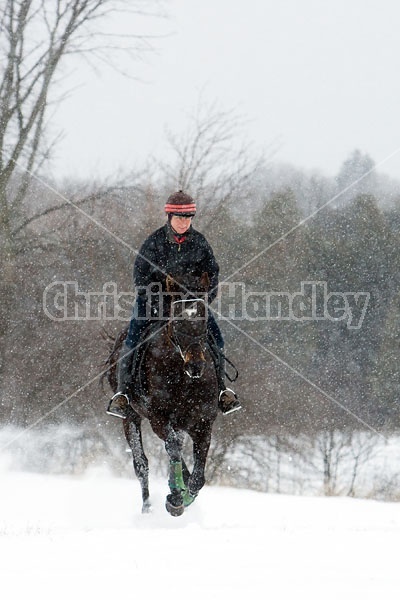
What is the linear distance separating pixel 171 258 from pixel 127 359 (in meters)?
1.26

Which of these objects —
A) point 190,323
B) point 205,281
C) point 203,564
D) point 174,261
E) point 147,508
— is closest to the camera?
point 203,564

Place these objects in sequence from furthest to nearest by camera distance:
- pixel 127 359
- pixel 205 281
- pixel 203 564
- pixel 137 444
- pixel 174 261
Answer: pixel 137 444
pixel 127 359
pixel 174 261
pixel 205 281
pixel 203 564

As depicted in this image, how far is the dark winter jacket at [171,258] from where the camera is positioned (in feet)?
26.3

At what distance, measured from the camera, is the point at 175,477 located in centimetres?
776

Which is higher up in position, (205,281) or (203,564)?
(205,281)

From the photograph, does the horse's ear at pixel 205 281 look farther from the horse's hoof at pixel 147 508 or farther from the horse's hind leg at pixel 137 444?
the horse's hoof at pixel 147 508

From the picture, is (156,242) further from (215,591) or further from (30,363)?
(30,363)

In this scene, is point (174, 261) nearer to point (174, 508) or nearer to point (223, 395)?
point (223, 395)

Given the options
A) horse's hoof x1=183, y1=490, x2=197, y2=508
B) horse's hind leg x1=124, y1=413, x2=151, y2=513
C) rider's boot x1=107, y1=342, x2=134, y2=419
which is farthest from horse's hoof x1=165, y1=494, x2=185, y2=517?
horse's hind leg x1=124, y1=413, x2=151, y2=513

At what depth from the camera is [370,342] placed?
32.4 m

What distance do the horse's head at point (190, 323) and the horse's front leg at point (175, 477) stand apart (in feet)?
3.04

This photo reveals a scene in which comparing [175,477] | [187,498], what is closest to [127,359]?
[175,477]

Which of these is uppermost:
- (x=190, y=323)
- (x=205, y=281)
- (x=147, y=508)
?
(x=205, y=281)

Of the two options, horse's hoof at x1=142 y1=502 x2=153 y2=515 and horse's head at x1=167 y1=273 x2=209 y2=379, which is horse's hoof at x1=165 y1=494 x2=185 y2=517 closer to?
horse's head at x1=167 y1=273 x2=209 y2=379
